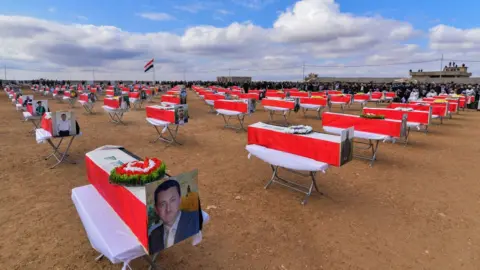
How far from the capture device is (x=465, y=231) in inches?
153

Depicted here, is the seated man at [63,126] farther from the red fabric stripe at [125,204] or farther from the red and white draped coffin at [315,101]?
the red and white draped coffin at [315,101]

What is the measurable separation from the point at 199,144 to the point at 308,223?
5.69 m

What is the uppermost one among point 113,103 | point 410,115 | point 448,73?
point 448,73

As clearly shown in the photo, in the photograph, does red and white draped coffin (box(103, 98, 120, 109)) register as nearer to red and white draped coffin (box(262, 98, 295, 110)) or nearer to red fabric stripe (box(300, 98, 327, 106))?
red and white draped coffin (box(262, 98, 295, 110))

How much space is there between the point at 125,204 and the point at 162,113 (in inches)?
266

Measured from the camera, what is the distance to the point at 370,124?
289 inches

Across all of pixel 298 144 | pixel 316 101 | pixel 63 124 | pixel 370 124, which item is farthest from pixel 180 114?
pixel 316 101

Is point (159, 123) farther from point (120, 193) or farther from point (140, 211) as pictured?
point (140, 211)

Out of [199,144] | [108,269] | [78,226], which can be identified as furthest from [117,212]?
[199,144]

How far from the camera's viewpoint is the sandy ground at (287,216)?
128 inches

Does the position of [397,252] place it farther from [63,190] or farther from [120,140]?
[120,140]

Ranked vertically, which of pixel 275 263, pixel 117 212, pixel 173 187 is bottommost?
pixel 275 263

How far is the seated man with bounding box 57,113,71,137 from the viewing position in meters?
6.39

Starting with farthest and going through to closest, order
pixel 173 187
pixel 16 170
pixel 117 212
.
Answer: pixel 16 170, pixel 117 212, pixel 173 187
